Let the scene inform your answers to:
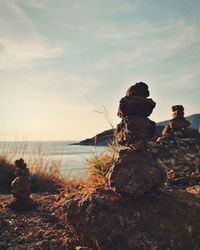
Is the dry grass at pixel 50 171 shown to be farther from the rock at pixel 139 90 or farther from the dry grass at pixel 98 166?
the rock at pixel 139 90

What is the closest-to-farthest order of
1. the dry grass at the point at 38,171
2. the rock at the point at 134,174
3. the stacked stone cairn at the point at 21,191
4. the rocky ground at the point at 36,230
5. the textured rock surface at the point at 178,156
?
the rock at the point at 134,174 < the rocky ground at the point at 36,230 < the stacked stone cairn at the point at 21,191 < the textured rock surface at the point at 178,156 < the dry grass at the point at 38,171

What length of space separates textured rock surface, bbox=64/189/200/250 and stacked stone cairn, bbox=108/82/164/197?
0.47 feet

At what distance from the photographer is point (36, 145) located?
37.1 ft

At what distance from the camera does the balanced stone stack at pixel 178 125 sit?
7.59 metres

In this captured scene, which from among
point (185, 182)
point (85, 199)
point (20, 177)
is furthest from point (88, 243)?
point (185, 182)

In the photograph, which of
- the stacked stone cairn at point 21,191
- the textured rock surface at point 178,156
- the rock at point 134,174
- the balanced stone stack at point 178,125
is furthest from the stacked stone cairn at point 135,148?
the balanced stone stack at point 178,125

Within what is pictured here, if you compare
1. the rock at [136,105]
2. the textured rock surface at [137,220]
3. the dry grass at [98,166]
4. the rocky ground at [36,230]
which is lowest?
the rocky ground at [36,230]

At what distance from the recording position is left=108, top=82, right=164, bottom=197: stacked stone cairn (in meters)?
3.54

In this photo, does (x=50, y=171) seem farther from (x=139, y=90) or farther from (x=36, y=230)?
(x=139, y=90)

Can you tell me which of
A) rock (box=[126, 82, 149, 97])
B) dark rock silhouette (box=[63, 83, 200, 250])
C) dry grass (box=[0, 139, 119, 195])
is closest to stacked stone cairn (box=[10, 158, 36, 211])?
dry grass (box=[0, 139, 119, 195])

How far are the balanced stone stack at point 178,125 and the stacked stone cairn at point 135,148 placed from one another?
13.0ft

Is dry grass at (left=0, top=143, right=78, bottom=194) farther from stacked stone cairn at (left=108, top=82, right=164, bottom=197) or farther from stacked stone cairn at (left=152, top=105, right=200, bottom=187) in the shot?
Result: stacked stone cairn at (left=108, top=82, right=164, bottom=197)

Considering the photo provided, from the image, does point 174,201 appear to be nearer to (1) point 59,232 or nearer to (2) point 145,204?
(2) point 145,204

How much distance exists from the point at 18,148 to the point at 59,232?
7539 mm
